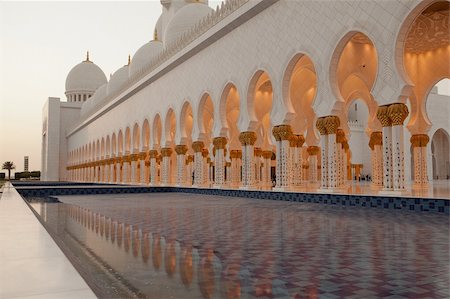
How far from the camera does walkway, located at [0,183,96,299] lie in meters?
1.33

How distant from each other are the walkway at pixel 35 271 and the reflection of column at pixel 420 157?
8621 millimetres

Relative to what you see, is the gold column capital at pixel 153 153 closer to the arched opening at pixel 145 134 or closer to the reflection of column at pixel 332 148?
the arched opening at pixel 145 134

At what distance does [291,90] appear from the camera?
1099cm

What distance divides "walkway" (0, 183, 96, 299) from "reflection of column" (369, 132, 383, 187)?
26.4 feet

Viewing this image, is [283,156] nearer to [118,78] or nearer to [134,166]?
[134,166]

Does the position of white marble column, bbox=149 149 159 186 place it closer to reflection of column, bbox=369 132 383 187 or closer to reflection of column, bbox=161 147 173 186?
reflection of column, bbox=161 147 173 186

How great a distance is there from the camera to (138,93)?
17.4m

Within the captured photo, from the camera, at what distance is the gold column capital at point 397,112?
19.7ft

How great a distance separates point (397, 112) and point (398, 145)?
48 centimetres

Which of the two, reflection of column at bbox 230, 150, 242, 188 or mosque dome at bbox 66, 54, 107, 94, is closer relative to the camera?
reflection of column at bbox 230, 150, 242, 188

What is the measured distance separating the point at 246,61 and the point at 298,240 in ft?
23.8

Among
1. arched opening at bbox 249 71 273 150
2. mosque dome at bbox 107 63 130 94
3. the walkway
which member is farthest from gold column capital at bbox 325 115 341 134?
mosque dome at bbox 107 63 130 94

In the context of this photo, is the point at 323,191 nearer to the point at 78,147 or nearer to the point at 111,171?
the point at 111,171

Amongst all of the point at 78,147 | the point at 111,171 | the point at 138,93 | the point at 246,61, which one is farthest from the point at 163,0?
the point at 78,147
